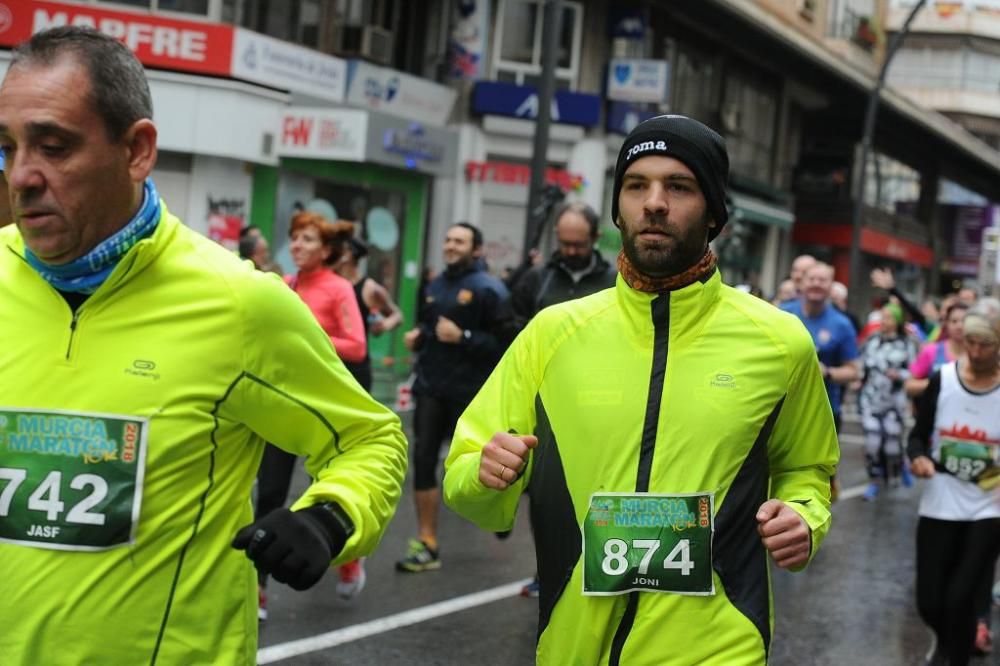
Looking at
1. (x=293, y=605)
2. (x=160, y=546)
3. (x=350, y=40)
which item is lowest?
(x=293, y=605)

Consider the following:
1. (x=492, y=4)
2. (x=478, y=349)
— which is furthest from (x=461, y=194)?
(x=478, y=349)

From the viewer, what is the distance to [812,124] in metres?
43.4

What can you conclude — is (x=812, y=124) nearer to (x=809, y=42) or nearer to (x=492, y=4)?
(x=809, y=42)

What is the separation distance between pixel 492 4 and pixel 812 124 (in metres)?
19.3

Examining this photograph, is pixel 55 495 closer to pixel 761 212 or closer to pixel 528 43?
pixel 528 43

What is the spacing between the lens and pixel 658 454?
3.37 metres

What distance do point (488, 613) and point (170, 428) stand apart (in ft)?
17.1

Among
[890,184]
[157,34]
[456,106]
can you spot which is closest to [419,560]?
[157,34]

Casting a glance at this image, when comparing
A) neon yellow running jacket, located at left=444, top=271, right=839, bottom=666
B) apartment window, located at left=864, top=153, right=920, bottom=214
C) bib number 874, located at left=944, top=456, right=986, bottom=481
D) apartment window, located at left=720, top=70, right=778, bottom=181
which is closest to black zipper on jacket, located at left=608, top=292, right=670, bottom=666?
neon yellow running jacket, located at left=444, top=271, right=839, bottom=666

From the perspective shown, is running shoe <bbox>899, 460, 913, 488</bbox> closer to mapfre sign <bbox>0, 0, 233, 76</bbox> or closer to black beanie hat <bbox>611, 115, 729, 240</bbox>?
mapfre sign <bbox>0, 0, 233, 76</bbox>

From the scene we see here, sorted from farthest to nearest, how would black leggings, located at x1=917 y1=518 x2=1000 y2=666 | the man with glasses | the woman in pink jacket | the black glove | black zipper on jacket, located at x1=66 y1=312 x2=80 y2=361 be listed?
1. the woman in pink jacket
2. the man with glasses
3. black leggings, located at x1=917 y1=518 x2=1000 y2=666
4. black zipper on jacket, located at x1=66 y1=312 x2=80 y2=361
5. the black glove

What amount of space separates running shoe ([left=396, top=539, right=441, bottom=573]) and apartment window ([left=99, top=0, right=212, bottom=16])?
13743 millimetres

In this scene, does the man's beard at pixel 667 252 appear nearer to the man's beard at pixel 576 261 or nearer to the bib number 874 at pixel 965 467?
the bib number 874 at pixel 965 467

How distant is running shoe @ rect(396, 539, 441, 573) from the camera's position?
8602 millimetres
